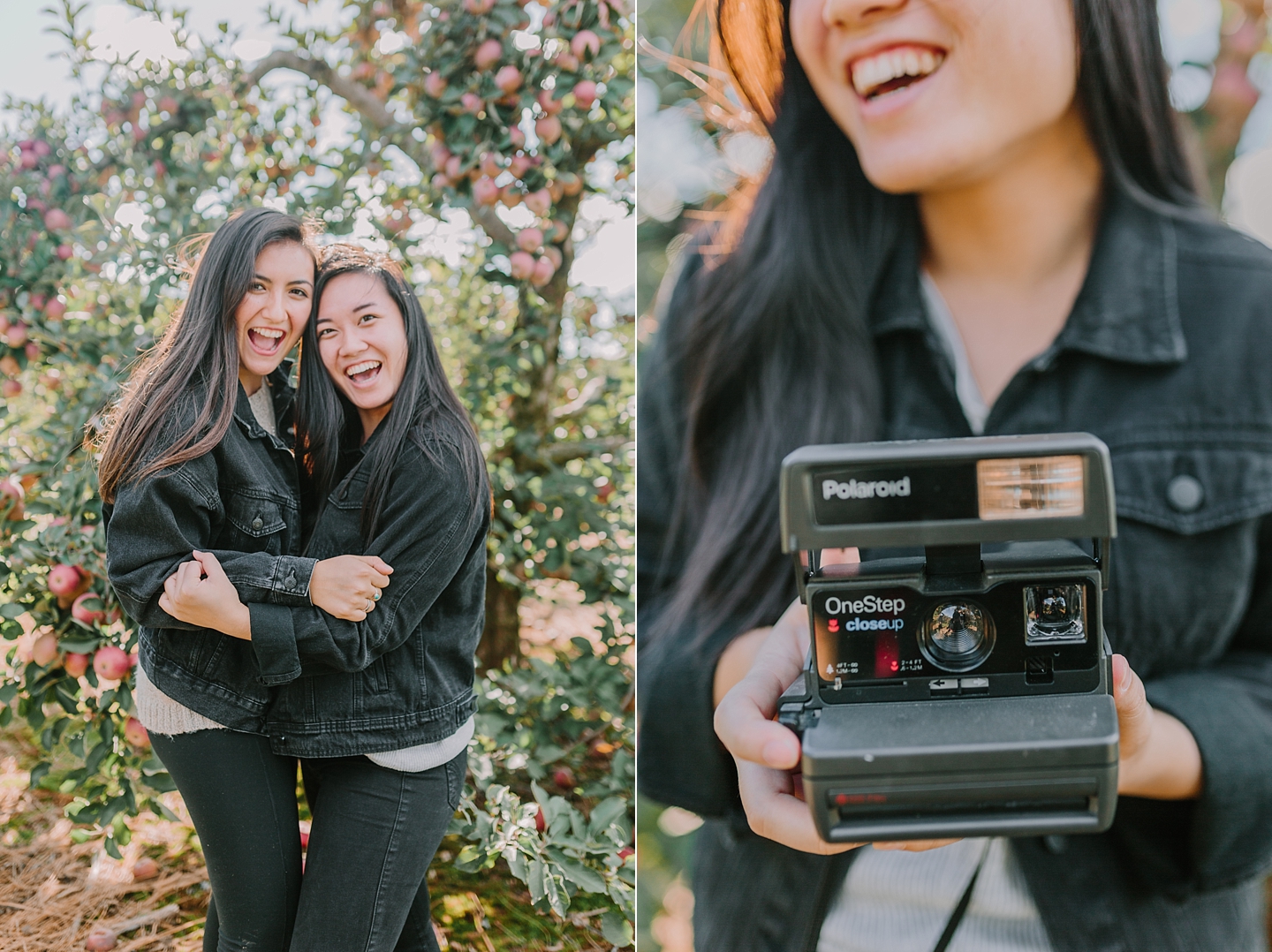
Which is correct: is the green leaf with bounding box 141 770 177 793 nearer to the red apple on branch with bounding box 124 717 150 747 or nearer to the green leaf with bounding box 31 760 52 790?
the red apple on branch with bounding box 124 717 150 747

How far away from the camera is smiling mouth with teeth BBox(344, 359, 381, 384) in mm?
1409

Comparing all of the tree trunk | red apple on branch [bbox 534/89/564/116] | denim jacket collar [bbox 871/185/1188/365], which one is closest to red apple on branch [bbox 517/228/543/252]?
red apple on branch [bbox 534/89/564/116]

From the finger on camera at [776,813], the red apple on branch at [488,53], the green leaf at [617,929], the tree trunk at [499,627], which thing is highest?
the red apple on branch at [488,53]

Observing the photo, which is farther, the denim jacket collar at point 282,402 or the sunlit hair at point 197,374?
the denim jacket collar at point 282,402

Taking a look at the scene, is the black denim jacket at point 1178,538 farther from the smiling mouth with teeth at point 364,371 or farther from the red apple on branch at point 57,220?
the red apple on branch at point 57,220

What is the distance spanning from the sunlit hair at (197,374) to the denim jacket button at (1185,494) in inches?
50.0

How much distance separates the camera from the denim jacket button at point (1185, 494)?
4.22 feet

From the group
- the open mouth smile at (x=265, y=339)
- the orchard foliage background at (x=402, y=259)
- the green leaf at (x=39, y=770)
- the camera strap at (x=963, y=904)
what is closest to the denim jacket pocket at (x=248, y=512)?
the open mouth smile at (x=265, y=339)

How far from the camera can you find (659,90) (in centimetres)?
159

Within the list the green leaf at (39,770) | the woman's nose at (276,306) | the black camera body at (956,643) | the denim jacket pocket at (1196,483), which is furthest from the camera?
the green leaf at (39,770)

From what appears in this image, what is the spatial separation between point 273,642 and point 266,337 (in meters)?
0.44

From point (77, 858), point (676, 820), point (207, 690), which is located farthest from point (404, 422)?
point (77, 858)

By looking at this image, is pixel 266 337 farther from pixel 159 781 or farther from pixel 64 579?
pixel 159 781

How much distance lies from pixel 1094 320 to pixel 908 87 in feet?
1.37
